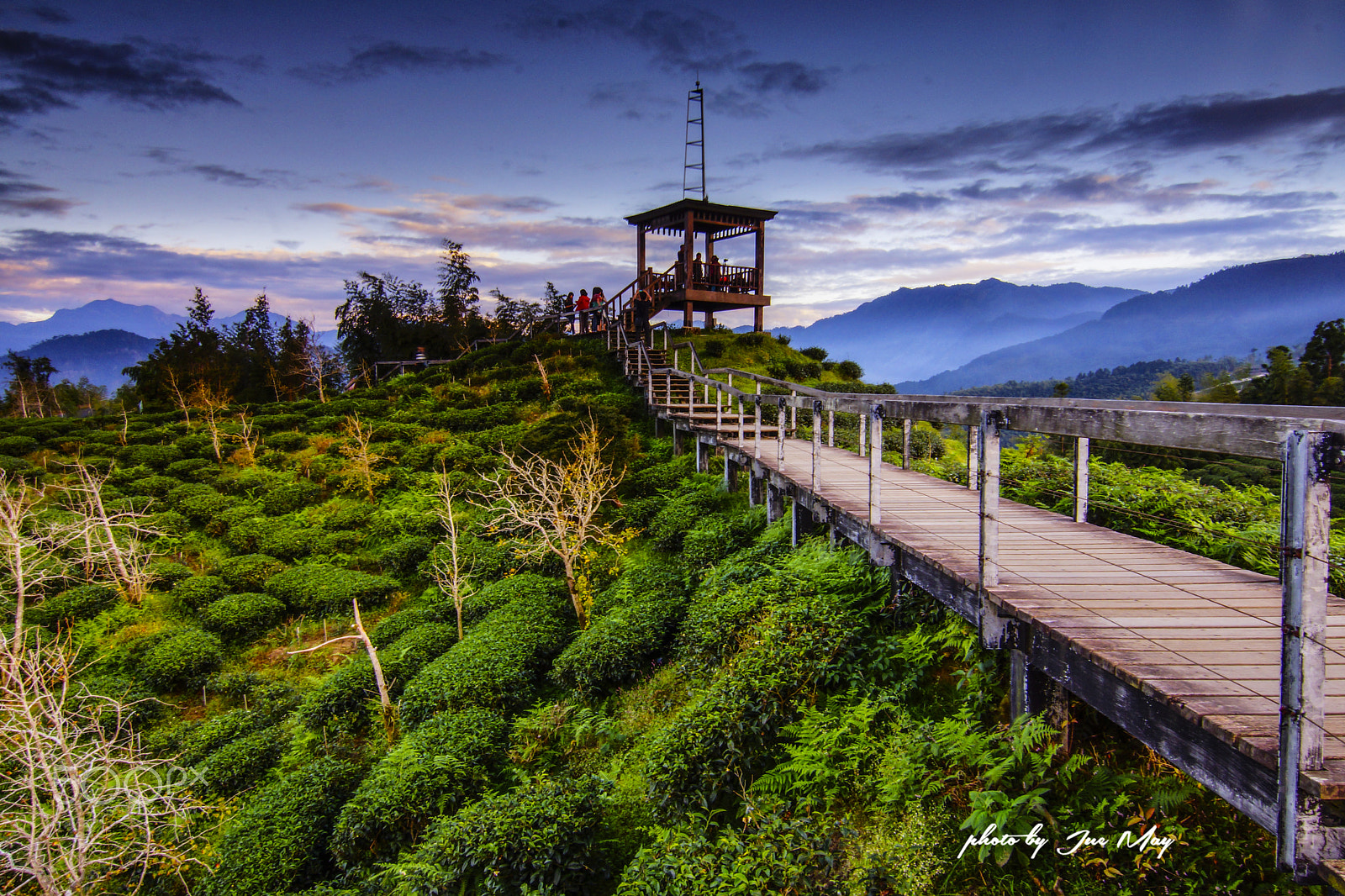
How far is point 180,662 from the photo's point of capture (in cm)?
1324

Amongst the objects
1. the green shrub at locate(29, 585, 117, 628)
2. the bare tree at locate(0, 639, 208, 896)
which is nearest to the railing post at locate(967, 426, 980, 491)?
the bare tree at locate(0, 639, 208, 896)

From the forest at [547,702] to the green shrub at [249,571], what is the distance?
10 cm

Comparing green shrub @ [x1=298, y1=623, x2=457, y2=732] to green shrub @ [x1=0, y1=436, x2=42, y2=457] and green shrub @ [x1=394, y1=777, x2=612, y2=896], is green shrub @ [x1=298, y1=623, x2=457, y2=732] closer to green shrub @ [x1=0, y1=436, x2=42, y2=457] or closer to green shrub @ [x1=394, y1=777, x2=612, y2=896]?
green shrub @ [x1=394, y1=777, x2=612, y2=896]

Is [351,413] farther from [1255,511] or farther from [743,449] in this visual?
[1255,511]

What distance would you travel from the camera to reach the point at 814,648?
6.71m

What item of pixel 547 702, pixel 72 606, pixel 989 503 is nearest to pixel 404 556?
pixel 72 606

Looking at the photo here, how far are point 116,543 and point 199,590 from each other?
12.3 feet

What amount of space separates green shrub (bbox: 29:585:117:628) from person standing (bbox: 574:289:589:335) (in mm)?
19450

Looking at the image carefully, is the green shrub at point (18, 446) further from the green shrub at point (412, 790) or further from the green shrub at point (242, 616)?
the green shrub at point (412, 790)

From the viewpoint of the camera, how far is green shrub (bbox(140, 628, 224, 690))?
13.1m

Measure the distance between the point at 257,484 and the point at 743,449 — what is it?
1802cm

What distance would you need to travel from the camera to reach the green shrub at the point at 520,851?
6.52 m

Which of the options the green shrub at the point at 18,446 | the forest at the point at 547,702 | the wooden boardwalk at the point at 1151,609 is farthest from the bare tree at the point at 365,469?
the wooden boardwalk at the point at 1151,609

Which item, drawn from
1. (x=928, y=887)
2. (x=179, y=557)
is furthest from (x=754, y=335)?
(x=928, y=887)
